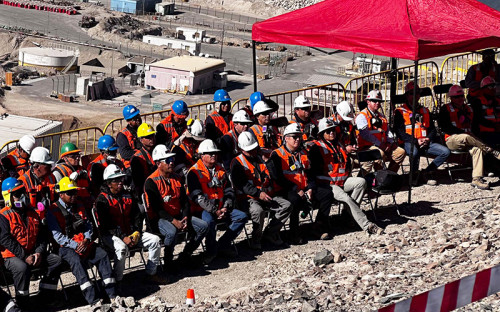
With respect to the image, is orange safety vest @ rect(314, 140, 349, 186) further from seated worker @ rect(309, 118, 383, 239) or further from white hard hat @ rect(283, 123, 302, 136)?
white hard hat @ rect(283, 123, 302, 136)

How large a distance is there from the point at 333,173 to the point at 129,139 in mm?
3237

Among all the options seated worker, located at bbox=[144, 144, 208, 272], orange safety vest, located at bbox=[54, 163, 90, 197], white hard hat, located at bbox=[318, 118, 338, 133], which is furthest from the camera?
white hard hat, located at bbox=[318, 118, 338, 133]

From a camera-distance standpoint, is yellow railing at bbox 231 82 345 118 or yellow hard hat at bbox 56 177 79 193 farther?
yellow railing at bbox 231 82 345 118

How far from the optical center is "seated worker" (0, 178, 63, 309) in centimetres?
968

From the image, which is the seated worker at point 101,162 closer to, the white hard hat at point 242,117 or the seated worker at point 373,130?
the white hard hat at point 242,117

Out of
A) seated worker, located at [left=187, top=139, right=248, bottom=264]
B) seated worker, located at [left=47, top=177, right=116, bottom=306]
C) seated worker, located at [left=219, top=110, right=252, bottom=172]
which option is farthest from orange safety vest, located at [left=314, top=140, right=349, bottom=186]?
seated worker, located at [left=47, top=177, right=116, bottom=306]

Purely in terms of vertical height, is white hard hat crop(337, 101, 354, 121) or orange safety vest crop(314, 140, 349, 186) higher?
white hard hat crop(337, 101, 354, 121)

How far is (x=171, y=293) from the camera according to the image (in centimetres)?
1039

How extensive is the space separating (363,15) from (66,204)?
6.82 meters

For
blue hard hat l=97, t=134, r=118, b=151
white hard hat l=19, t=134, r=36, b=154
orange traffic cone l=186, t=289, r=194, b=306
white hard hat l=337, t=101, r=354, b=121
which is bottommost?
orange traffic cone l=186, t=289, r=194, b=306

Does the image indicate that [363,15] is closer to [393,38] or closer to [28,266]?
[393,38]

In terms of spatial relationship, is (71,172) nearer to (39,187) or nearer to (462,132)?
(39,187)

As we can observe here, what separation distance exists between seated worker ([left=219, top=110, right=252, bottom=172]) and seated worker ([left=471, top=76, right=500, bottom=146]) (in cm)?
463

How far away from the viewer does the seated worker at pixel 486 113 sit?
1501 cm
